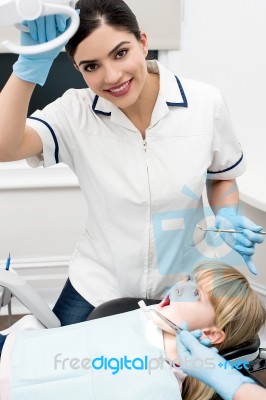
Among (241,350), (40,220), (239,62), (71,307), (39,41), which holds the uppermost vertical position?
(39,41)

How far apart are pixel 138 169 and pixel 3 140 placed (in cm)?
36

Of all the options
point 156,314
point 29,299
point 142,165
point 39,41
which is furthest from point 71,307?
point 39,41

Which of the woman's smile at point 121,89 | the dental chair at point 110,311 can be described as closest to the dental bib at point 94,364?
the dental chair at point 110,311

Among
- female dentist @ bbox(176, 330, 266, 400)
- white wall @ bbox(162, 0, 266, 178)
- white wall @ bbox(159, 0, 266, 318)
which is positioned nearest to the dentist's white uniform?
female dentist @ bbox(176, 330, 266, 400)

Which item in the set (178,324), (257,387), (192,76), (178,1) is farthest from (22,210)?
(257,387)

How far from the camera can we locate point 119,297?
1.58 m

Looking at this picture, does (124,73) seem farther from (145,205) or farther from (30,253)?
(30,253)

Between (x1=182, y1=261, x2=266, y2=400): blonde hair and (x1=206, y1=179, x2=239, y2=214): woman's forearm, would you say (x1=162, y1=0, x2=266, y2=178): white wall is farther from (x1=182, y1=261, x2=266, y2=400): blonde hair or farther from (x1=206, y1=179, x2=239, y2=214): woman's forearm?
(x1=182, y1=261, x2=266, y2=400): blonde hair

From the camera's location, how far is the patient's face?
1366 mm

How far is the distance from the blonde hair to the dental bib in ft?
0.41

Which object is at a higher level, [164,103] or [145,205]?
[164,103]

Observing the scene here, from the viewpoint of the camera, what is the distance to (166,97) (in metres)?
1.51

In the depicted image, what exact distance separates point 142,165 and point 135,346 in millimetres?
474

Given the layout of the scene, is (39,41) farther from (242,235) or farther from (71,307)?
(71,307)
